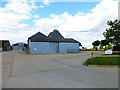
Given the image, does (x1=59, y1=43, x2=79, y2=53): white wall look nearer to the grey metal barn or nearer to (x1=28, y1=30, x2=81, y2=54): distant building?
(x1=28, y1=30, x2=81, y2=54): distant building

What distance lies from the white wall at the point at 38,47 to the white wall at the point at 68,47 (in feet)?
12.8

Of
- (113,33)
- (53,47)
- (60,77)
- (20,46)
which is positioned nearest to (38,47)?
(53,47)

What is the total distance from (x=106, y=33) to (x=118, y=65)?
13.8m

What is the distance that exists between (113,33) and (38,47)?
17.1 meters

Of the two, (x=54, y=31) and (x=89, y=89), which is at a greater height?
(x=54, y=31)

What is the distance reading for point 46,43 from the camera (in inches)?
1198

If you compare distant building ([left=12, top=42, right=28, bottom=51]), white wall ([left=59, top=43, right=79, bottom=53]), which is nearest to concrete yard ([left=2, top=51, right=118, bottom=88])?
white wall ([left=59, top=43, right=79, bottom=53])

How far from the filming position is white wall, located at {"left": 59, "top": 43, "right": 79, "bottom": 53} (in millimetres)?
31969

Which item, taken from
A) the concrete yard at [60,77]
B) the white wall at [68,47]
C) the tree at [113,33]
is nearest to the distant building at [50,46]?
the white wall at [68,47]

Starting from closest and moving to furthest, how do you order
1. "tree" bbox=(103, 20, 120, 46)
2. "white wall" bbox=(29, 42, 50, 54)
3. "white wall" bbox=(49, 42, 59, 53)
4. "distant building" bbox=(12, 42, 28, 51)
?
"tree" bbox=(103, 20, 120, 46), "white wall" bbox=(29, 42, 50, 54), "white wall" bbox=(49, 42, 59, 53), "distant building" bbox=(12, 42, 28, 51)

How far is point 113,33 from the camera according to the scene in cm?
2095

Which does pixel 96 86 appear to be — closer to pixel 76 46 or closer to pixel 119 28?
pixel 119 28

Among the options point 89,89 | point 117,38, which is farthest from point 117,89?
point 117,38

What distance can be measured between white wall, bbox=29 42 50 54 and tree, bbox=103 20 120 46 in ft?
47.5
